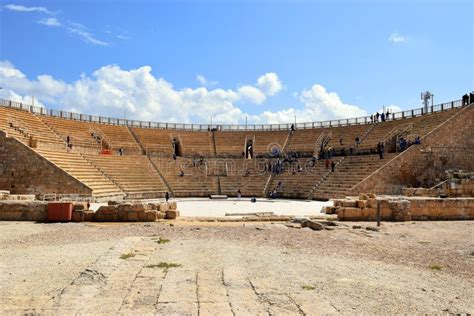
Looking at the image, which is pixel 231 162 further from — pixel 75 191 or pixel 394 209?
pixel 394 209

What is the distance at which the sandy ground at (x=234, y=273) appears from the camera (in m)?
5.39

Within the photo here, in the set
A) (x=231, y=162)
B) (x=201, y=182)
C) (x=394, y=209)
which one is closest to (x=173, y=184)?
(x=201, y=182)

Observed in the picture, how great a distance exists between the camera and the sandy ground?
5.39m

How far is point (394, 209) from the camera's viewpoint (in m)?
15.9

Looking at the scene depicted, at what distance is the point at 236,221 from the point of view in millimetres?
15609

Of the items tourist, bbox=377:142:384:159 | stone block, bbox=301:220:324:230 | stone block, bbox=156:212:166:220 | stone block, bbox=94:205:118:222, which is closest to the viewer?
stone block, bbox=301:220:324:230

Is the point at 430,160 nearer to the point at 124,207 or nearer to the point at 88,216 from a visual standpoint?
the point at 124,207

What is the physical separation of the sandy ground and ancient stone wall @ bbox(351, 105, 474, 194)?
1424 cm

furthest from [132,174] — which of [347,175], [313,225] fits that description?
[313,225]

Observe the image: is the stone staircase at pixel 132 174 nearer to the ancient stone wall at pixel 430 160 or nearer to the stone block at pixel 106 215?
the stone block at pixel 106 215

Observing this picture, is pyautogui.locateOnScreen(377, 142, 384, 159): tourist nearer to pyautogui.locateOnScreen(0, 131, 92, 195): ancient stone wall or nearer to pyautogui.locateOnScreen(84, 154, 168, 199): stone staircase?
pyautogui.locateOnScreen(84, 154, 168, 199): stone staircase

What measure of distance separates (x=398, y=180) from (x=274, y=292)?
76.0 feet

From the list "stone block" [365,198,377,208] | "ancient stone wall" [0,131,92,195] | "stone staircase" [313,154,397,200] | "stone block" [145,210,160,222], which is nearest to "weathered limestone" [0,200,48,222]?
"stone block" [145,210,160,222]

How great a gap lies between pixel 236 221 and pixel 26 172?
16589 mm
